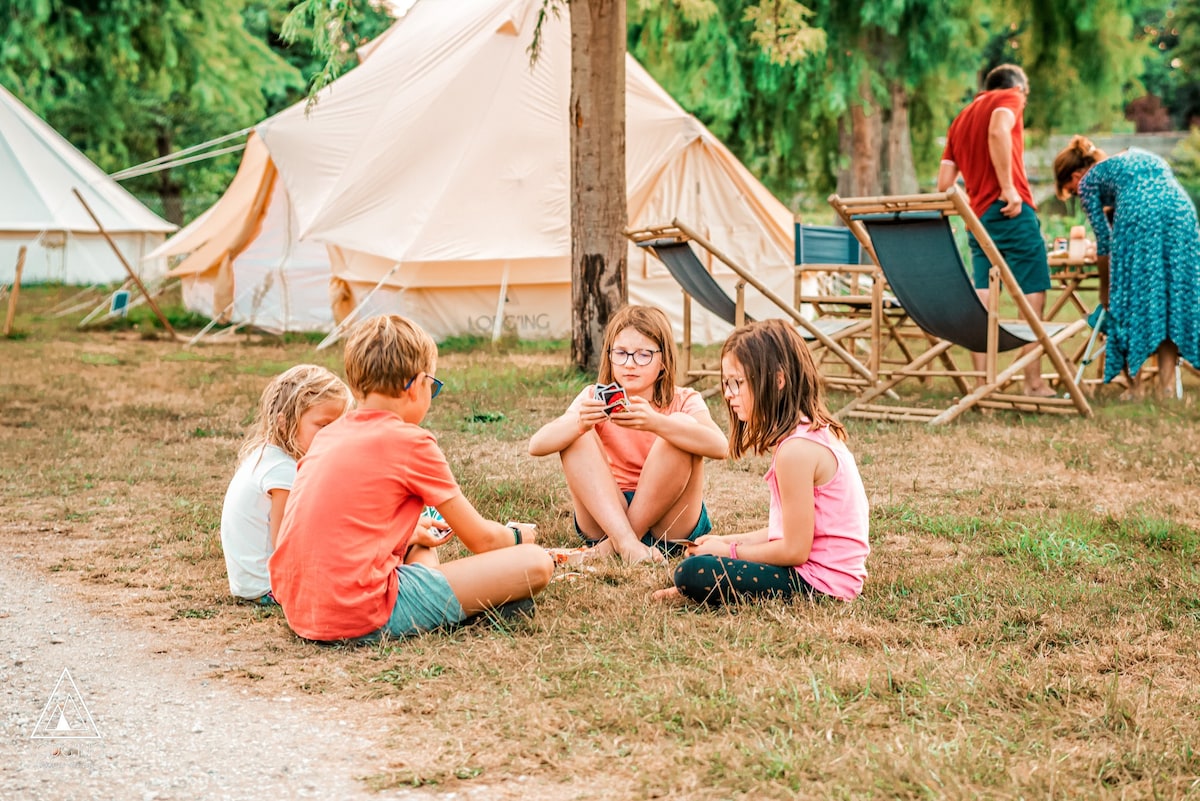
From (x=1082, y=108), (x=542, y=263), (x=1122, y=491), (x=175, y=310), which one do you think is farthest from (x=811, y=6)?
(x=1122, y=491)

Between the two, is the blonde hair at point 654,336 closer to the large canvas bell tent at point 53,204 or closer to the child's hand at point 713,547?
the child's hand at point 713,547

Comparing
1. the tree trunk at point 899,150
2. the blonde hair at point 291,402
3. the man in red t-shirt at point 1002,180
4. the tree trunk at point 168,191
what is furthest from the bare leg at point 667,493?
the tree trunk at point 168,191

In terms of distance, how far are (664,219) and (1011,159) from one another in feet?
15.3

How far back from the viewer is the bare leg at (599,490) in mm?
3658

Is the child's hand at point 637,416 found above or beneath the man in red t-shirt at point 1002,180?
beneath

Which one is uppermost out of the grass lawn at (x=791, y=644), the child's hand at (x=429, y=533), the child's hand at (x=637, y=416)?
the child's hand at (x=637, y=416)

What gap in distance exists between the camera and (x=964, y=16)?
13.9 metres

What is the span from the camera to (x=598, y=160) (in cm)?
750

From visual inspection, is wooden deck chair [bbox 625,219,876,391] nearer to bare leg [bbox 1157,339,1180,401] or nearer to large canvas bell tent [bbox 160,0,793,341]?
bare leg [bbox 1157,339,1180,401]

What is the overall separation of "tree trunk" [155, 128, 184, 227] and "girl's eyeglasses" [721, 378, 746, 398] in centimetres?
2322

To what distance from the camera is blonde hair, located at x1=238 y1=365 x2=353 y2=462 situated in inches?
133

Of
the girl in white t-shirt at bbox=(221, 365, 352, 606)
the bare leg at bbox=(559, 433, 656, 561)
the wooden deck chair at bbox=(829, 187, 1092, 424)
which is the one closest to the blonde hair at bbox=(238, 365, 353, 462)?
the girl in white t-shirt at bbox=(221, 365, 352, 606)

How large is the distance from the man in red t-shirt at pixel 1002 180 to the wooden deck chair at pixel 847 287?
0.59 meters

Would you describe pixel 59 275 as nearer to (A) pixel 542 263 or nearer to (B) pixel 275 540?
(A) pixel 542 263
